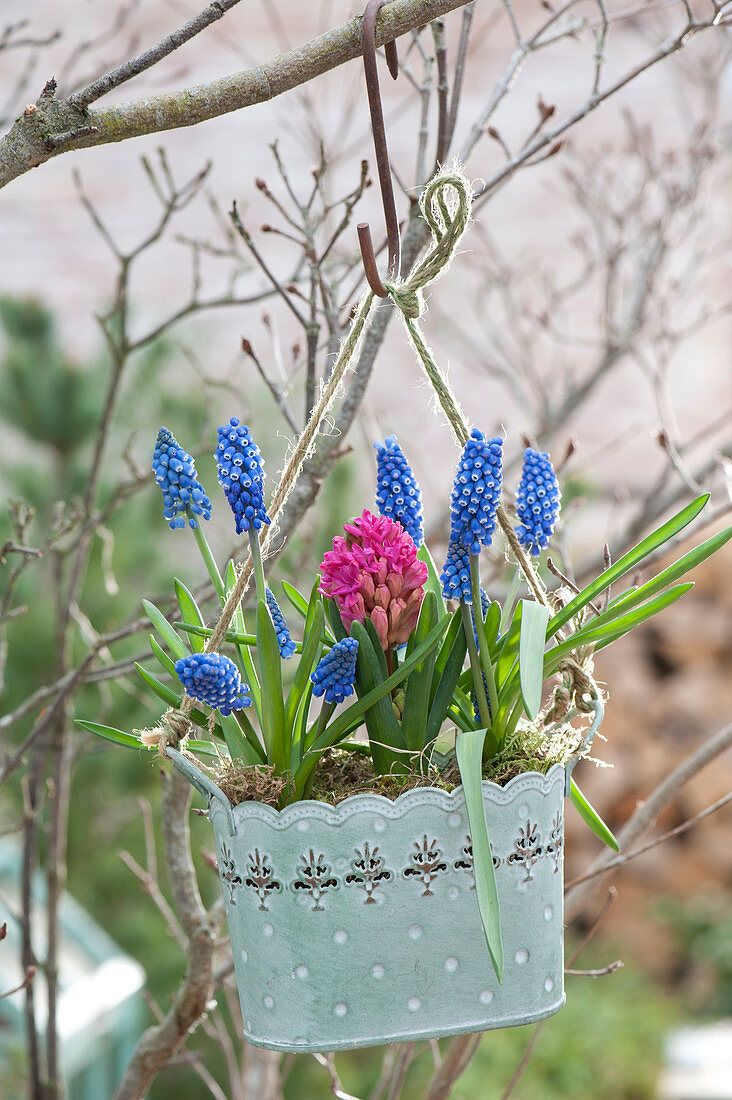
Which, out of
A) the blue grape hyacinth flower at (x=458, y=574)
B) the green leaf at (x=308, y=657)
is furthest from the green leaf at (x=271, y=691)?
the blue grape hyacinth flower at (x=458, y=574)

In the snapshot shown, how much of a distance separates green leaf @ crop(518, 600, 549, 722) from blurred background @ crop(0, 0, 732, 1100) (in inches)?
14.2

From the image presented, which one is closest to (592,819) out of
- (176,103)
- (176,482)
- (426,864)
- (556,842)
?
(556,842)

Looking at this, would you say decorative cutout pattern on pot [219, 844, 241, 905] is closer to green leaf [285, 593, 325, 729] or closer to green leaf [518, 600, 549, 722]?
green leaf [285, 593, 325, 729]

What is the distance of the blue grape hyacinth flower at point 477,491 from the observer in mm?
596

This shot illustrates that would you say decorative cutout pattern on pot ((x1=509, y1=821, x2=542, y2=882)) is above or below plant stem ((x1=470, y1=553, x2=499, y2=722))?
below

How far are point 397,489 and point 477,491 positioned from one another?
0.36 feet

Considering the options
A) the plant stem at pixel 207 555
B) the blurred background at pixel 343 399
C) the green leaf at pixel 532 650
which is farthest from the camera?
the blurred background at pixel 343 399

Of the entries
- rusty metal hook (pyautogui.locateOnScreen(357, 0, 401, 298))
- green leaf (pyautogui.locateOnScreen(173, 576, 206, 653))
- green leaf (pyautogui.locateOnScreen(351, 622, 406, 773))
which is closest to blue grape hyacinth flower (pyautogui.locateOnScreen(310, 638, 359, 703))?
green leaf (pyautogui.locateOnScreen(351, 622, 406, 773))

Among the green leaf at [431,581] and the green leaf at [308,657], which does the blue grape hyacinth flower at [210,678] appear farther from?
the green leaf at [431,581]

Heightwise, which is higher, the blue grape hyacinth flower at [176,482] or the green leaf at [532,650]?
the blue grape hyacinth flower at [176,482]

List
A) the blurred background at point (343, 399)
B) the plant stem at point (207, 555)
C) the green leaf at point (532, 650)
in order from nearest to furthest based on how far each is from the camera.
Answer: the green leaf at point (532, 650), the plant stem at point (207, 555), the blurred background at point (343, 399)

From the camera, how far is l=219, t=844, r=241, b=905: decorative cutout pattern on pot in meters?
0.64

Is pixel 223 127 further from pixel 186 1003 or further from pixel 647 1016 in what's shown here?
pixel 186 1003

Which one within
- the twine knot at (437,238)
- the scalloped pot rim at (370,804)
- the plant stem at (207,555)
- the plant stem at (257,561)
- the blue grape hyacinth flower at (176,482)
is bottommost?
the scalloped pot rim at (370,804)
